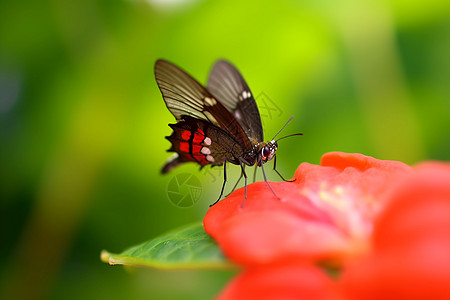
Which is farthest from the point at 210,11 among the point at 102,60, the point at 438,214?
the point at 438,214

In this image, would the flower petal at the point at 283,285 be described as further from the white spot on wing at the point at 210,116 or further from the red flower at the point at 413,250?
the white spot on wing at the point at 210,116

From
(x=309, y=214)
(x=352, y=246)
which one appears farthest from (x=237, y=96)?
(x=352, y=246)

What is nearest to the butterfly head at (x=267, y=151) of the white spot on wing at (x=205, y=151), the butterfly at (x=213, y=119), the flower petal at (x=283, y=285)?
the butterfly at (x=213, y=119)

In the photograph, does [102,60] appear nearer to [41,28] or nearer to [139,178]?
[41,28]

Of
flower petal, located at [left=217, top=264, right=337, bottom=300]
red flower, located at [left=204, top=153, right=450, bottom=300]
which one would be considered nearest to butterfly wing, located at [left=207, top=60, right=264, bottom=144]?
red flower, located at [left=204, top=153, right=450, bottom=300]

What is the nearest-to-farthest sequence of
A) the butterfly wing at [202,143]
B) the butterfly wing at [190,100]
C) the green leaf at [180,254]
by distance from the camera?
the green leaf at [180,254], the butterfly wing at [190,100], the butterfly wing at [202,143]

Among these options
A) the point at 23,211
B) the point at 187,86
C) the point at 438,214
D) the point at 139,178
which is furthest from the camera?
the point at 139,178
